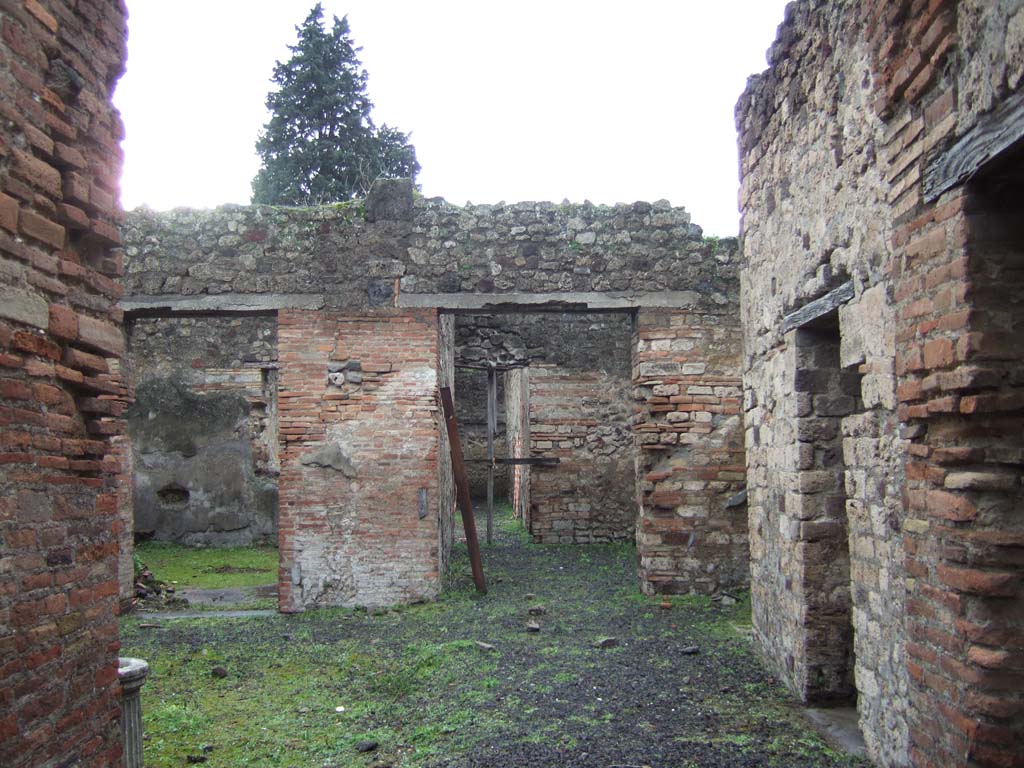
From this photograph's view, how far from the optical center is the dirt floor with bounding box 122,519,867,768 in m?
4.57

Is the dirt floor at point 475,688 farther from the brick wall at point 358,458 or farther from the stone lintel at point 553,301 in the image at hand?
the stone lintel at point 553,301

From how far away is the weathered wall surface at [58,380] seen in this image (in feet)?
9.68

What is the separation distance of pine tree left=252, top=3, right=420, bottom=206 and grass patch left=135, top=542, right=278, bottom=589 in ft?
42.4

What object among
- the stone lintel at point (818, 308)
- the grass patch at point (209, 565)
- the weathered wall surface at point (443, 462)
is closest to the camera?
the stone lintel at point (818, 308)

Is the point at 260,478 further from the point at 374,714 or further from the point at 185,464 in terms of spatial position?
the point at 374,714

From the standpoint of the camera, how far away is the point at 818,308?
4.72 meters

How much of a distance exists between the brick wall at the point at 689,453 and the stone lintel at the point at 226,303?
3765 millimetres

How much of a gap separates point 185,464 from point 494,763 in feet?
35.1

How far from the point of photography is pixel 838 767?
4113 millimetres

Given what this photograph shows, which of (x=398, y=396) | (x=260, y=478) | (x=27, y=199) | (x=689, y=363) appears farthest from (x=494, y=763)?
(x=260, y=478)

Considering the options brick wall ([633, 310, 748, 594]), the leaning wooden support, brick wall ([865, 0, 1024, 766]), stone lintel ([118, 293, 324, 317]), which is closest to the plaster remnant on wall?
the leaning wooden support

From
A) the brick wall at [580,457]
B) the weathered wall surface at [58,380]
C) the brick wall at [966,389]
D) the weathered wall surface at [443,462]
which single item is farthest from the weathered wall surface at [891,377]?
the brick wall at [580,457]

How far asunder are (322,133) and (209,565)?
54.5 ft

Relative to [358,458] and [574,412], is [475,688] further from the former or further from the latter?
[574,412]
